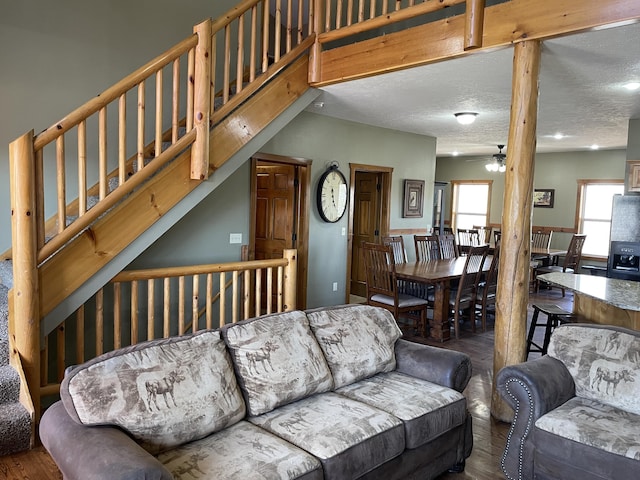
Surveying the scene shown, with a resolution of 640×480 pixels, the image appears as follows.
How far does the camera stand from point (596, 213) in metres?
9.12

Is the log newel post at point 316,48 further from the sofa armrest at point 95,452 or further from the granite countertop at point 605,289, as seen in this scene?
the sofa armrest at point 95,452

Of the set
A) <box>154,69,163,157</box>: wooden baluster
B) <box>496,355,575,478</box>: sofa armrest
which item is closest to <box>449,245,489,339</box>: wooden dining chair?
<box>496,355,575,478</box>: sofa armrest

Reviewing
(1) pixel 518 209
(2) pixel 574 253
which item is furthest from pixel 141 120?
(2) pixel 574 253

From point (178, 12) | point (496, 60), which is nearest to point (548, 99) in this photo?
point (496, 60)

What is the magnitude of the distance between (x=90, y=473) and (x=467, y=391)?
307cm

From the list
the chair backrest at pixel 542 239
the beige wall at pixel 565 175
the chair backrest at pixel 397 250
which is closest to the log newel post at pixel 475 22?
the chair backrest at pixel 397 250

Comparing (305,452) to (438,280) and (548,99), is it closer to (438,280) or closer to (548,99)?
(438,280)

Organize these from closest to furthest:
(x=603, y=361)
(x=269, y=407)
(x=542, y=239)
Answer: (x=269, y=407) → (x=603, y=361) → (x=542, y=239)

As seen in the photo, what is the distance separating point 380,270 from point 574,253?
→ 14.1ft

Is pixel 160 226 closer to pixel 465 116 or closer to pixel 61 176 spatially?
pixel 61 176

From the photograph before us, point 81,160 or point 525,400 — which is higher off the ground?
point 81,160

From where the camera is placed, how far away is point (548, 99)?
4844 millimetres

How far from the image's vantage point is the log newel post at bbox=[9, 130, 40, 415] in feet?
8.54

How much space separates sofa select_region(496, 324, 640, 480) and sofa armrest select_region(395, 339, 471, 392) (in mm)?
223
